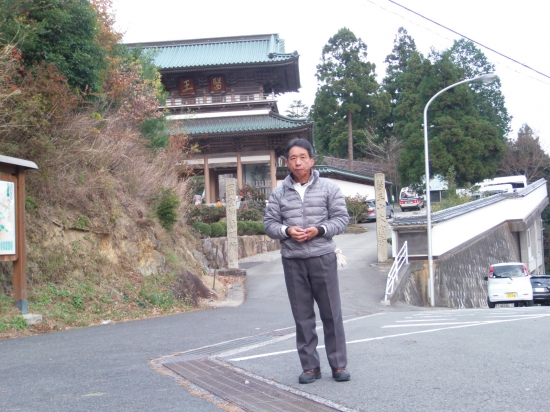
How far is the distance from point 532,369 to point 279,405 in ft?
7.06

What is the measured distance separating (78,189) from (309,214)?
883cm

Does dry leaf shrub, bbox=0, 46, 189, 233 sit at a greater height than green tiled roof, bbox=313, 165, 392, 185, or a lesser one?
lesser

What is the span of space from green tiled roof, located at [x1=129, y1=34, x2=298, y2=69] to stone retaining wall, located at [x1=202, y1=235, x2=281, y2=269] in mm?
9767

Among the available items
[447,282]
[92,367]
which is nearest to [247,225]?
[447,282]

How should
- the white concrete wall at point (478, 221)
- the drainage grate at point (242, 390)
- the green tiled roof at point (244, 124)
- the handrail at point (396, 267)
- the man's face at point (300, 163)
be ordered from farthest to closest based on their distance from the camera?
the green tiled roof at point (244, 124) < the white concrete wall at point (478, 221) < the handrail at point (396, 267) < the man's face at point (300, 163) < the drainage grate at point (242, 390)

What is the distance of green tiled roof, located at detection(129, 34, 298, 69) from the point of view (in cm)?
3219

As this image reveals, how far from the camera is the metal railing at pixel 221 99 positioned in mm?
32406

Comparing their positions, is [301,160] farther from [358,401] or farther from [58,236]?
[58,236]

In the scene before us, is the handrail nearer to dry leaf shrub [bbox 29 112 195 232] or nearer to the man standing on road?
dry leaf shrub [bbox 29 112 195 232]

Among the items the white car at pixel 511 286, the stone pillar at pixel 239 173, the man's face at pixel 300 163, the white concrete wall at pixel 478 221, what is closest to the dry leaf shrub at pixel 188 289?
the man's face at pixel 300 163

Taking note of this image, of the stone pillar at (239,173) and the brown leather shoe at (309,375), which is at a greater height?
the stone pillar at (239,173)

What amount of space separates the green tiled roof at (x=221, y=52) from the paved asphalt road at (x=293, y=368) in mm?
24620

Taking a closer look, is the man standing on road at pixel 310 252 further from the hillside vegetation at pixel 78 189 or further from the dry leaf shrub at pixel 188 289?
the dry leaf shrub at pixel 188 289

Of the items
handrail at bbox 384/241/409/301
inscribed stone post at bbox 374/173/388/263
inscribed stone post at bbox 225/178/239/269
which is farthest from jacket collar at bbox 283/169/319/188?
inscribed stone post at bbox 374/173/388/263
